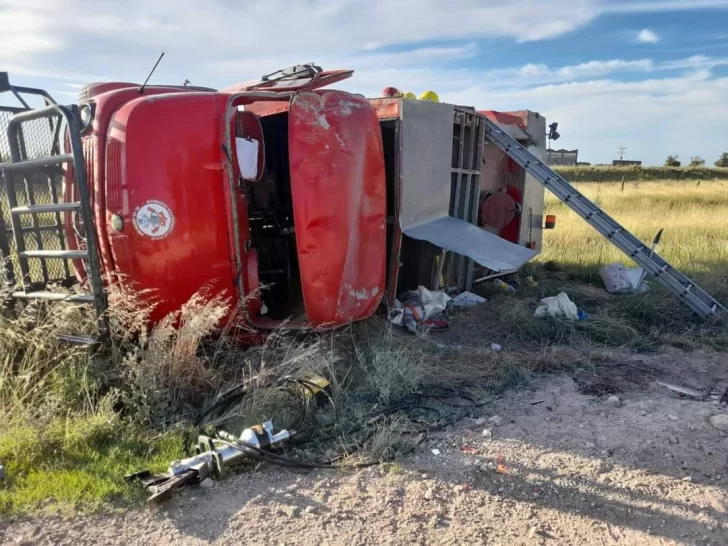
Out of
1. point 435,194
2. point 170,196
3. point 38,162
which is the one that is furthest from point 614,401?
point 38,162

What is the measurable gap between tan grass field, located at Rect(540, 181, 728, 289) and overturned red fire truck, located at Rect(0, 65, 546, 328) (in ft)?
14.3

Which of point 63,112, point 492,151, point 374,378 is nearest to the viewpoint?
point 63,112

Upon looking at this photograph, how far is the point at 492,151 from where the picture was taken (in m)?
7.05

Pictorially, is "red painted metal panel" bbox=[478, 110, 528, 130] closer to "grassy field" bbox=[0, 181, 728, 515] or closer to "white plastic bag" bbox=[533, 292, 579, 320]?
"white plastic bag" bbox=[533, 292, 579, 320]

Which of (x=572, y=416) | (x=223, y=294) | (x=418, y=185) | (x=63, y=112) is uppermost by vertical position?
(x=63, y=112)

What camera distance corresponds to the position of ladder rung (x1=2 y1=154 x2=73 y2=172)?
354 centimetres

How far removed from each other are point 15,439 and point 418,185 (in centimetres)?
368

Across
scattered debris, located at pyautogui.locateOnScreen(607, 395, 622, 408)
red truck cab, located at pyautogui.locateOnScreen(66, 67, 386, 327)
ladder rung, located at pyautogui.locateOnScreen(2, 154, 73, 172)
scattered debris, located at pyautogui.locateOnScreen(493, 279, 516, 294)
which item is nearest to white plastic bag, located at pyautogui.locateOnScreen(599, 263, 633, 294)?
scattered debris, located at pyautogui.locateOnScreen(493, 279, 516, 294)

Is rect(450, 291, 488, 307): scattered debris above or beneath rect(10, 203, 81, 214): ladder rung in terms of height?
beneath

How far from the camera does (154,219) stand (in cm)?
372

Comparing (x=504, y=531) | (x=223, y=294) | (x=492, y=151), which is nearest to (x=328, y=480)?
(x=504, y=531)

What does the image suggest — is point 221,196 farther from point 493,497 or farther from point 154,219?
point 493,497

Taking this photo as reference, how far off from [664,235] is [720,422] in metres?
8.87

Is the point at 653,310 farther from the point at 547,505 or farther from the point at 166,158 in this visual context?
the point at 166,158
